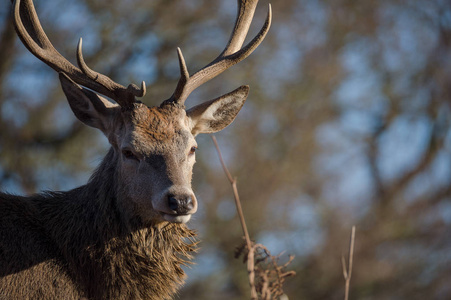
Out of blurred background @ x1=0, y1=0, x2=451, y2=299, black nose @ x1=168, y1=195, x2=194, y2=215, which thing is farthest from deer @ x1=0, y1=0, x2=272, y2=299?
blurred background @ x1=0, y1=0, x2=451, y2=299

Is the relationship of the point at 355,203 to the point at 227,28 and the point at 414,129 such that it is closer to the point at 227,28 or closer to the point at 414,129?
the point at 414,129

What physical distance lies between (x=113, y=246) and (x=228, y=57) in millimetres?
2192

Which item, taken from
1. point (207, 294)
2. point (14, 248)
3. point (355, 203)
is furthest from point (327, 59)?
point (14, 248)

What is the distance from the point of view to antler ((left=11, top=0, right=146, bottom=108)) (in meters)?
6.06

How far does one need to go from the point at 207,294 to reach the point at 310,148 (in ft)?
20.2

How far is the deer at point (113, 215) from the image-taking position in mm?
5465

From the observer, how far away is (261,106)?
20000mm

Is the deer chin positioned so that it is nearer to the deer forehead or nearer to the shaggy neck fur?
the shaggy neck fur

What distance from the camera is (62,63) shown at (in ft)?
20.7

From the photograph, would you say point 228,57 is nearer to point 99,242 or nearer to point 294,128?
point 99,242

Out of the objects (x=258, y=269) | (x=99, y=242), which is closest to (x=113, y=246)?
(x=99, y=242)

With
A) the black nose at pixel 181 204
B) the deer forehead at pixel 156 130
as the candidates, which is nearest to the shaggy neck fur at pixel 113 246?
the deer forehead at pixel 156 130

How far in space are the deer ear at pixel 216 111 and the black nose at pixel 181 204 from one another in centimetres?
130

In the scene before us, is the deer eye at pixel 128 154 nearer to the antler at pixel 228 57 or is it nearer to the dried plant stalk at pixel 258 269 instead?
the antler at pixel 228 57
